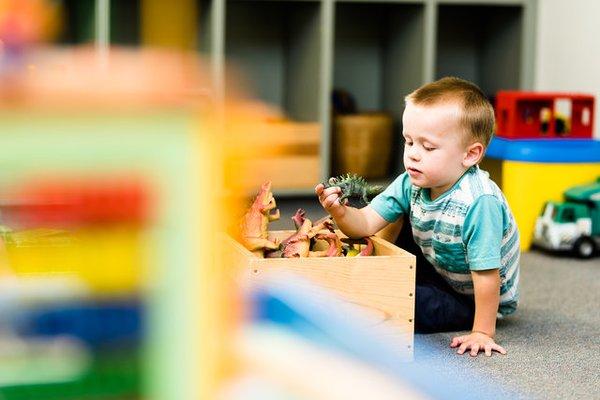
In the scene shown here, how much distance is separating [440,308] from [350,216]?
20cm

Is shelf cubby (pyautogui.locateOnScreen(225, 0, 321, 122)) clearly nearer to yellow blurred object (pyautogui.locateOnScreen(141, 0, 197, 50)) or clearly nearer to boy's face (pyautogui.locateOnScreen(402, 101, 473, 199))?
boy's face (pyautogui.locateOnScreen(402, 101, 473, 199))

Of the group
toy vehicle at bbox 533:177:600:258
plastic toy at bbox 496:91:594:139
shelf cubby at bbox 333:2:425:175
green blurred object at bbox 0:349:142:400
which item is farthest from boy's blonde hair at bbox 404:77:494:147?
shelf cubby at bbox 333:2:425:175

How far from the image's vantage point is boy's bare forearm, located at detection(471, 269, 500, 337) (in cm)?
125

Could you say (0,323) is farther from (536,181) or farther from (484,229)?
(536,181)

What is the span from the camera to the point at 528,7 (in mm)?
2664

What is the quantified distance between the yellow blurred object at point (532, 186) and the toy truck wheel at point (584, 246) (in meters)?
0.13

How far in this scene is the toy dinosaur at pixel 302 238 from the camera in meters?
1.24

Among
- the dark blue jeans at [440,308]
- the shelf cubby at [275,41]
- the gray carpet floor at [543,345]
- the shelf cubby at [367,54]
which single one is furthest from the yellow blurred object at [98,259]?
the shelf cubby at [367,54]

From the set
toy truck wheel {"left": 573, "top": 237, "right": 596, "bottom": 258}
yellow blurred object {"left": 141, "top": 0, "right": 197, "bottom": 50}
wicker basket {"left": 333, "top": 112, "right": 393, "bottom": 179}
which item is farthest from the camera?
wicker basket {"left": 333, "top": 112, "right": 393, "bottom": 179}

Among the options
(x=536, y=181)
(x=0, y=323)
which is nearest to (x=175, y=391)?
(x=0, y=323)

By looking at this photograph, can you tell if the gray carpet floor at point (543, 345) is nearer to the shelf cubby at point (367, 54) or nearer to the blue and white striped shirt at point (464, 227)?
the blue and white striped shirt at point (464, 227)

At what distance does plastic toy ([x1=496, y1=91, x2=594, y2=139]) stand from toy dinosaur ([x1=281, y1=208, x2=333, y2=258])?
0.99m

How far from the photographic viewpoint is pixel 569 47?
8.50 feet

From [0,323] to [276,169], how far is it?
0.09 m
